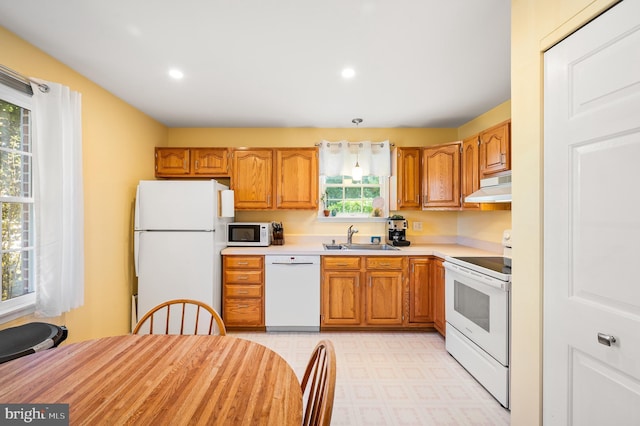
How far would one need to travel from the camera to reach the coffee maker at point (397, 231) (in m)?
3.53

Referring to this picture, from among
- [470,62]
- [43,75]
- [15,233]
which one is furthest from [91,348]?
[470,62]

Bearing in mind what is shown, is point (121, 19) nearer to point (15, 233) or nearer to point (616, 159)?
point (15, 233)

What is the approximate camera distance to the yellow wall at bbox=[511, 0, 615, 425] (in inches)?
51.2

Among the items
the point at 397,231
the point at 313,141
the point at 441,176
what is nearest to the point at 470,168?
the point at 441,176

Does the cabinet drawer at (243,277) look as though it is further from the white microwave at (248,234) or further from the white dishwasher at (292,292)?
the white microwave at (248,234)

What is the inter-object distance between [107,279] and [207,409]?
2434 mm

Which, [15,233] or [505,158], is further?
[505,158]

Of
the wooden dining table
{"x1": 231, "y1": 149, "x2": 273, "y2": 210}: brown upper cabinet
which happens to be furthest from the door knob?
{"x1": 231, "y1": 149, "x2": 273, "y2": 210}: brown upper cabinet

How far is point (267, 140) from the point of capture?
375 centimetres

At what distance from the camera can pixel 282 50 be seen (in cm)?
198

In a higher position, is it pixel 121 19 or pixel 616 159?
pixel 121 19

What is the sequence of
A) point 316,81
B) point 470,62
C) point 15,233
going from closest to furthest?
point 15,233
point 470,62
point 316,81

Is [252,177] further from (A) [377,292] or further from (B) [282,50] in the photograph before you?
(A) [377,292]

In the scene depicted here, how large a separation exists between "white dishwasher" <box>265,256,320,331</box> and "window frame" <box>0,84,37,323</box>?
1.85 m
